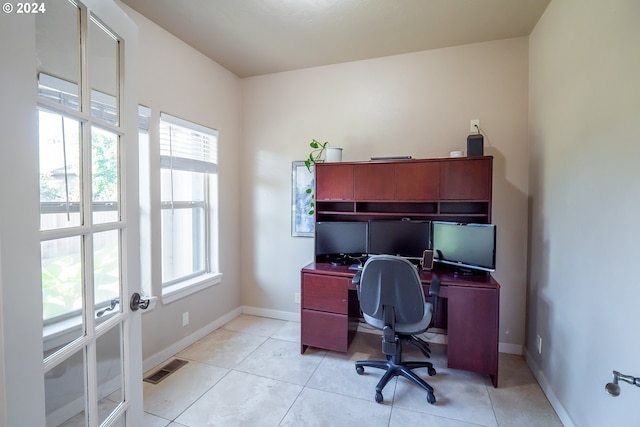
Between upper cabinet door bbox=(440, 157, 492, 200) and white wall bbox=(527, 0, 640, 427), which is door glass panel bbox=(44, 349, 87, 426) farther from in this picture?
upper cabinet door bbox=(440, 157, 492, 200)

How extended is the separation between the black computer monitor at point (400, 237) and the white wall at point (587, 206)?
0.88 m

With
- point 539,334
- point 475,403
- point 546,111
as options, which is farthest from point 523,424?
point 546,111

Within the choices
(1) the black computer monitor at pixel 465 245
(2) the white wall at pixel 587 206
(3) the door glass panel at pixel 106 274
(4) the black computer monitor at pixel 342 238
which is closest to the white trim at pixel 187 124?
(4) the black computer monitor at pixel 342 238

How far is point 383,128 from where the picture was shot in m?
2.96

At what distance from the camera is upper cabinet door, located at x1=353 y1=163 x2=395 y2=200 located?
2641 millimetres

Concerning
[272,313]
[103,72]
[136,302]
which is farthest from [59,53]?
[272,313]

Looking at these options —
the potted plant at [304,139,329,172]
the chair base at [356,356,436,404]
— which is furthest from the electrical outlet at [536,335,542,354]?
the potted plant at [304,139,329,172]

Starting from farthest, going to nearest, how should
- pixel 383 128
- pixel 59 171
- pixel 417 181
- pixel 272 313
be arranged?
pixel 272 313, pixel 383 128, pixel 417 181, pixel 59 171

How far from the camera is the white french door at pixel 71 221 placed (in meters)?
0.70

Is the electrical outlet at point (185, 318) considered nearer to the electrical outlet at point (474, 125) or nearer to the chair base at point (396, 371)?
the chair base at point (396, 371)

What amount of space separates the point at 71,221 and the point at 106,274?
0.88ft

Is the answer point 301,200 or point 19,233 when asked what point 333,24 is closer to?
point 301,200

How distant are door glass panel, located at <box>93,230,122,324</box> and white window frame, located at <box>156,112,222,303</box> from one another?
145 centimetres

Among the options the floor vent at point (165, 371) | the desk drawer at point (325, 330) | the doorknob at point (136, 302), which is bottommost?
the floor vent at point (165, 371)
